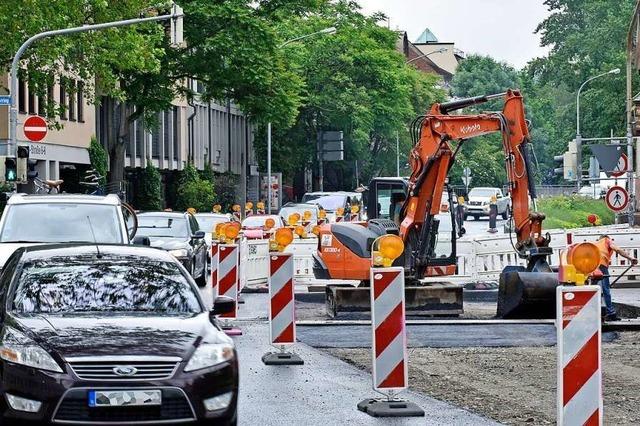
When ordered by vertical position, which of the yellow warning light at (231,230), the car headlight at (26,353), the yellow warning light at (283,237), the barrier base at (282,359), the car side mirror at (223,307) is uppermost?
the yellow warning light at (283,237)

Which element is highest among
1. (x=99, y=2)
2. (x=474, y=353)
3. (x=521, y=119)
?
(x=99, y=2)

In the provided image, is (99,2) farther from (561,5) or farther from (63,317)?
(561,5)

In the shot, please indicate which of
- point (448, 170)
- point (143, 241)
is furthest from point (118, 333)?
point (448, 170)

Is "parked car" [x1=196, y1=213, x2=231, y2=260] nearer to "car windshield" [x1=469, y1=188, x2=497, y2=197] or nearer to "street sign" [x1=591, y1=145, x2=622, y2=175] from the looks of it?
"street sign" [x1=591, y1=145, x2=622, y2=175]

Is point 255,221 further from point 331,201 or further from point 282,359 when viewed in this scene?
point 282,359

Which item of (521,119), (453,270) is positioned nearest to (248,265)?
(453,270)

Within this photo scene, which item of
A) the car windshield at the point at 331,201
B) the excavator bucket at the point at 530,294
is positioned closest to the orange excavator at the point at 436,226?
the excavator bucket at the point at 530,294

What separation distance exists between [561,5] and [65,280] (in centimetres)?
10277

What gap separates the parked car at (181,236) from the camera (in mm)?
32969

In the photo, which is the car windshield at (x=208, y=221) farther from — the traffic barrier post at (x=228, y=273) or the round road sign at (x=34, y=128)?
the traffic barrier post at (x=228, y=273)

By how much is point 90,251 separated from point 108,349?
2004 millimetres

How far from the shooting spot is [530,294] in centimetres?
2475

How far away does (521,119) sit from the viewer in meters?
25.7

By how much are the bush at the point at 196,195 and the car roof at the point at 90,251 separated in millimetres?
61765
